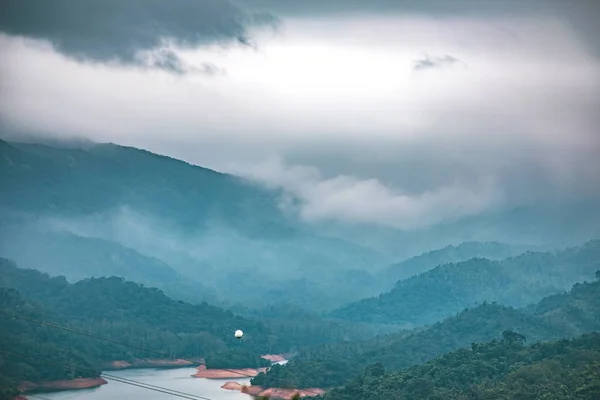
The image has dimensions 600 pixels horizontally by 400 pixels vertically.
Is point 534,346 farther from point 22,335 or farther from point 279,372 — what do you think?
point 22,335

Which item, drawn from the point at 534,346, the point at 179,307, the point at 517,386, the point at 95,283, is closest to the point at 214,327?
the point at 179,307

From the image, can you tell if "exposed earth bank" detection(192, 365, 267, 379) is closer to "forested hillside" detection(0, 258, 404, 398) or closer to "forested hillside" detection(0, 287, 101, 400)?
"forested hillside" detection(0, 258, 404, 398)

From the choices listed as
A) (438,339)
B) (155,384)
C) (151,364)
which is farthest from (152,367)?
(438,339)

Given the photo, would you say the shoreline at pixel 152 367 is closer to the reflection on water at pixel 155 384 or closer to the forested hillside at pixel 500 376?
the reflection on water at pixel 155 384

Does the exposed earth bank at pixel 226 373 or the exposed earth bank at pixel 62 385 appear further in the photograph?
the exposed earth bank at pixel 226 373

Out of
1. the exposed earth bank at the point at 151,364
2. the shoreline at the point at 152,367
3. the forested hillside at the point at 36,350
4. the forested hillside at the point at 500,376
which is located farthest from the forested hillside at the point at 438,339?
the forested hillside at the point at 36,350

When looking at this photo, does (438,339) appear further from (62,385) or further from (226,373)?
(62,385)
